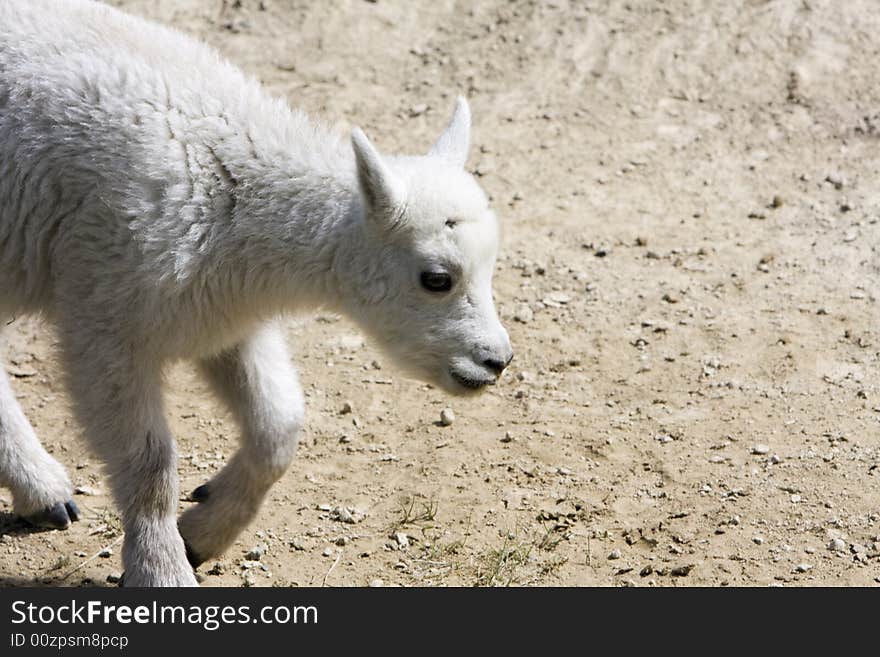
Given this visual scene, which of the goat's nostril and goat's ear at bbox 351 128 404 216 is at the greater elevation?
goat's ear at bbox 351 128 404 216

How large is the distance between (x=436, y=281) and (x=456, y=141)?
89 cm

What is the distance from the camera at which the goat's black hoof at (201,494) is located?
21.3 feet

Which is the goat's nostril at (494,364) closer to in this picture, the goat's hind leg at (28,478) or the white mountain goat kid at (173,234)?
the white mountain goat kid at (173,234)

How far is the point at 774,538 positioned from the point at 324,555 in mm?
2251

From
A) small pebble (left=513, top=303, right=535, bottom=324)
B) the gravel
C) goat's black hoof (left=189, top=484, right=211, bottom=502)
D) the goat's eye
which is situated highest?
the goat's eye

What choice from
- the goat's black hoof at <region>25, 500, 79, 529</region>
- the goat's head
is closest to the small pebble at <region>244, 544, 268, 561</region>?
the goat's black hoof at <region>25, 500, 79, 529</region>

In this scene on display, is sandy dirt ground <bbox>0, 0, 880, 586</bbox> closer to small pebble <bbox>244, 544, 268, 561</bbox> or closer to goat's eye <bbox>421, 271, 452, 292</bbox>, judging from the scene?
small pebble <bbox>244, 544, 268, 561</bbox>

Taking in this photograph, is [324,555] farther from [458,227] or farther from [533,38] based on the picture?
[533,38]

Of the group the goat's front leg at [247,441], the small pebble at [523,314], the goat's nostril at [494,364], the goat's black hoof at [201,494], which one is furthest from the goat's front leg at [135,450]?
the small pebble at [523,314]

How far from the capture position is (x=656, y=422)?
7.46 meters

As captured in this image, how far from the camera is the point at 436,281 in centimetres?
571

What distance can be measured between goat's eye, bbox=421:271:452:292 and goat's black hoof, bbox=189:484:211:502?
5.46 feet

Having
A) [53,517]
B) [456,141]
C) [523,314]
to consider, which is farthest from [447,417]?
[53,517]

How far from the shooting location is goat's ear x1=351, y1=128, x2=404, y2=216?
5363mm
